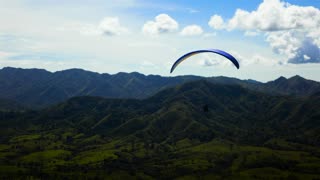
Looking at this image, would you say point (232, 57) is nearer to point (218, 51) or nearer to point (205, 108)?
point (218, 51)

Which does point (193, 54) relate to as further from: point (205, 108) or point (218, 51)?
point (205, 108)

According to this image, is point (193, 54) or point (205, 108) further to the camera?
point (193, 54)

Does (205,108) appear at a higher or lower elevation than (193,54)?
lower

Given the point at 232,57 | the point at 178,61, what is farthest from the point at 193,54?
the point at 232,57

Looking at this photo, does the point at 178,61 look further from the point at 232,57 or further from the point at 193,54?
the point at 232,57

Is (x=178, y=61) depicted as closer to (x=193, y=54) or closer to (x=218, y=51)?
(x=193, y=54)

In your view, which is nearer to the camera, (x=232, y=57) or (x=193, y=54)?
(x=232, y=57)

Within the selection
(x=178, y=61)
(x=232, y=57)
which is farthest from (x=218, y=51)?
(x=178, y=61)

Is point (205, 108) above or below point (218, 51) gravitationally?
below

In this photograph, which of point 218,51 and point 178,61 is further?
point 178,61
